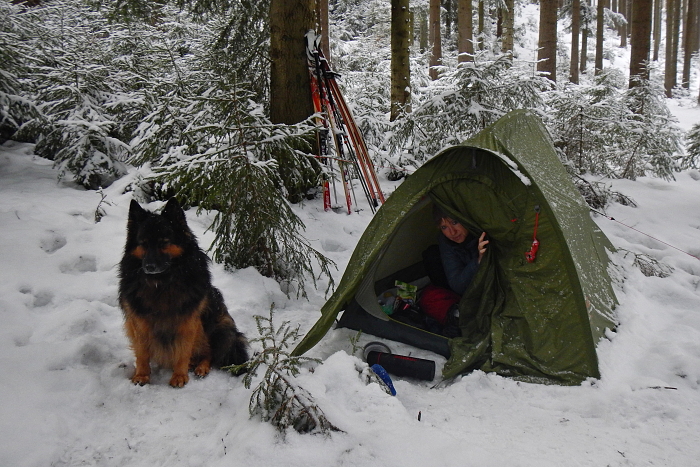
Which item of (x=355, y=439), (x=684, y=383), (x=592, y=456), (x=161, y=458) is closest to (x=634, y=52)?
(x=684, y=383)

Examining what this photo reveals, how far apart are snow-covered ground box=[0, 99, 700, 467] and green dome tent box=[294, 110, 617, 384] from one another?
188 millimetres

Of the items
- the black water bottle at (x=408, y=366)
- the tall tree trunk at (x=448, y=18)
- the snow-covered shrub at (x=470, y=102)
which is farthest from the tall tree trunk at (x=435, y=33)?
the black water bottle at (x=408, y=366)

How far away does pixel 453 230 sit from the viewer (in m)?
3.89

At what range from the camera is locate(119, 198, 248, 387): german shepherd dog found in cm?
272

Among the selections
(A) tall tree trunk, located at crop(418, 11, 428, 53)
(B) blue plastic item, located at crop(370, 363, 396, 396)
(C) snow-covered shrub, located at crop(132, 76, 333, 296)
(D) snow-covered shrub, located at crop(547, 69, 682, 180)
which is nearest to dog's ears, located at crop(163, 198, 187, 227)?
(C) snow-covered shrub, located at crop(132, 76, 333, 296)

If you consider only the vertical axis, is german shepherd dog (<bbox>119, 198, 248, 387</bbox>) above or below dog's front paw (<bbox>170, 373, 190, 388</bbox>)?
above

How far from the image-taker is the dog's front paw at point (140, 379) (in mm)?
2844

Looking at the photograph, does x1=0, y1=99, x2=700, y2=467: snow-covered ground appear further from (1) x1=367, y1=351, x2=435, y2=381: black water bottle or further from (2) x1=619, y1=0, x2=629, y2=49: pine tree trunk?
(2) x1=619, y1=0, x2=629, y2=49: pine tree trunk

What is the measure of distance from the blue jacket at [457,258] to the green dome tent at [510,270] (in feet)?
0.61

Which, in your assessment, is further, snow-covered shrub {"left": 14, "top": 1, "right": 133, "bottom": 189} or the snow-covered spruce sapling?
snow-covered shrub {"left": 14, "top": 1, "right": 133, "bottom": 189}

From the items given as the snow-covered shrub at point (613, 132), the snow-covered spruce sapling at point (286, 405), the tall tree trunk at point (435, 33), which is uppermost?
the tall tree trunk at point (435, 33)

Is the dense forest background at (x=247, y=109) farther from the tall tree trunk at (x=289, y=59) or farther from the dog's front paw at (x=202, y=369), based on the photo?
the dog's front paw at (x=202, y=369)

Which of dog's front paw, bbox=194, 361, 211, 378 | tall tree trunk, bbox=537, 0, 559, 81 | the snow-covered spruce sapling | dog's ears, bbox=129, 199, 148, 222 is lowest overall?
dog's front paw, bbox=194, 361, 211, 378

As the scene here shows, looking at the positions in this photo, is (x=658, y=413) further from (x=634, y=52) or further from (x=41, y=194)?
(x=634, y=52)
